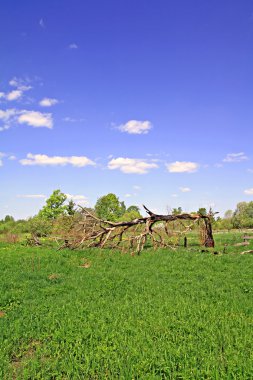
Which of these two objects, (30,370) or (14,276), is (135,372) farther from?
(14,276)

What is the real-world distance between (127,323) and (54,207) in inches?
2306

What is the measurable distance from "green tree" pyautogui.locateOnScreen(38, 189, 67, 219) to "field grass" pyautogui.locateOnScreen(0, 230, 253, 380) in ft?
161

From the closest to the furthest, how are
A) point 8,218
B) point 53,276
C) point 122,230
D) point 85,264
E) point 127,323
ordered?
point 127,323, point 53,276, point 85,264, point 122,230, point 8,218

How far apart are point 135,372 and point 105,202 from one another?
213ft

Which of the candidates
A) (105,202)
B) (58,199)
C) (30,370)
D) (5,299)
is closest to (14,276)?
(5,299)

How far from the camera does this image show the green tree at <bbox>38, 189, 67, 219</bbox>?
208 ft

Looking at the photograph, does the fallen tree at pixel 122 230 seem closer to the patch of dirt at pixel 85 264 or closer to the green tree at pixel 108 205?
the patch of dirt at pixel 85 264

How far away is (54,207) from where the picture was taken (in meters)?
65.1

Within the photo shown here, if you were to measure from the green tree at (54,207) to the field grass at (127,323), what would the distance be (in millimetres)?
49053

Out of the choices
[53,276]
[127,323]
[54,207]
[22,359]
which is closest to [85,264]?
[53,276]

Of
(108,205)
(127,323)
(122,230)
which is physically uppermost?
(108,205)

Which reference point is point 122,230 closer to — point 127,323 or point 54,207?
point 127,323

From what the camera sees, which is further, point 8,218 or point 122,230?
point 8,218

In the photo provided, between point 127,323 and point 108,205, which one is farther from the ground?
point 108,205
